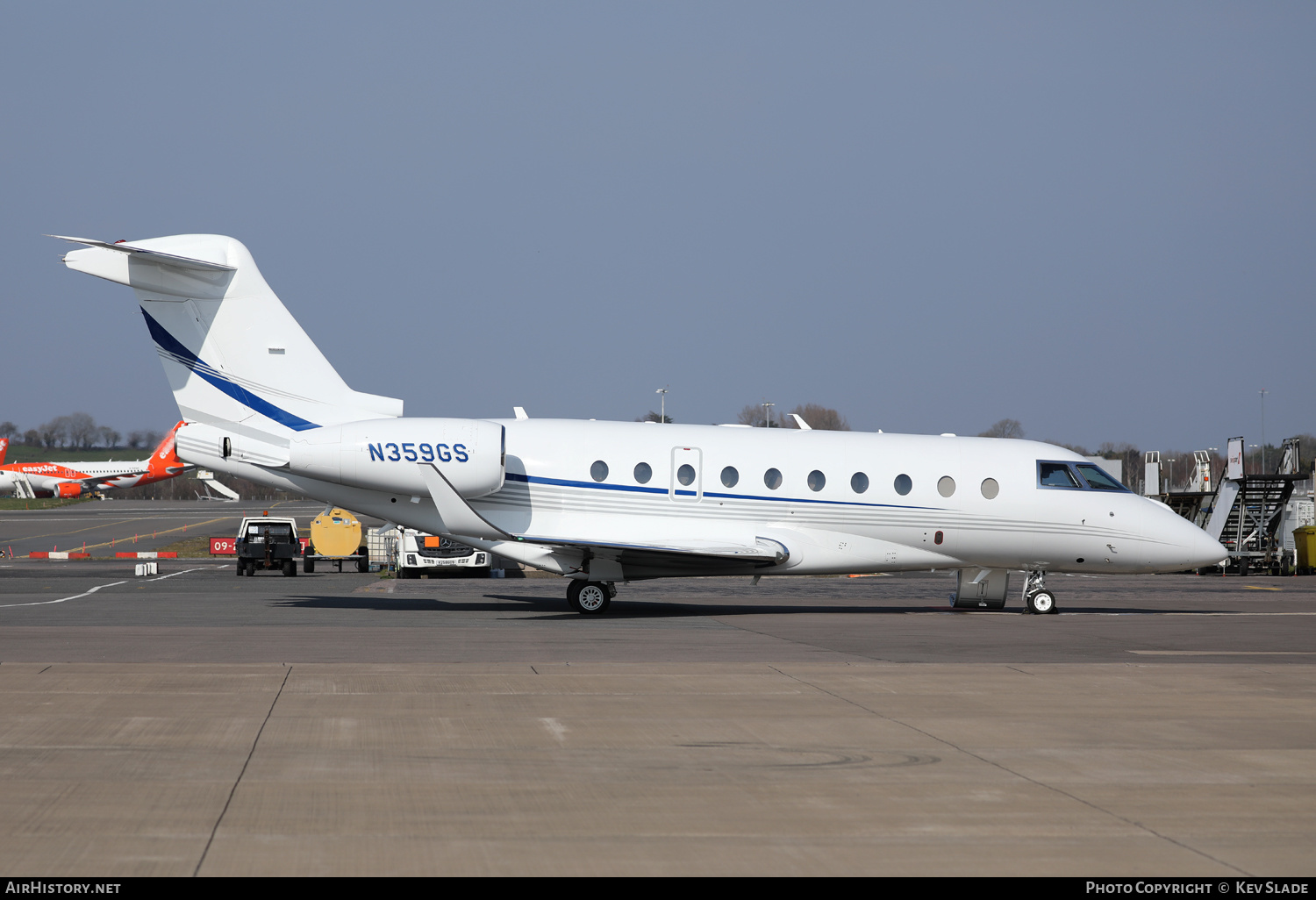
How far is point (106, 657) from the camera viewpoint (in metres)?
13.3

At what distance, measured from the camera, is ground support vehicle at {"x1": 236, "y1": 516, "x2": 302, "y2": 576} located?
1245 inches

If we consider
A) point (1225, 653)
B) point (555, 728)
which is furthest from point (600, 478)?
point (555, 728)

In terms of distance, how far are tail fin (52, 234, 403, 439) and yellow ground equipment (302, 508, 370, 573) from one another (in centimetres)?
1489

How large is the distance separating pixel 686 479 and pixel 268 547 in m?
16.3

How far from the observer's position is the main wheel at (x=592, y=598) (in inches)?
789

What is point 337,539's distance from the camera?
35.3m

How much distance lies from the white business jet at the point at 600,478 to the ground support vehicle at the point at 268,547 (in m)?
11.9

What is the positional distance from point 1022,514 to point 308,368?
1298 centimetres

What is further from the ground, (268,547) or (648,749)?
(648,749)

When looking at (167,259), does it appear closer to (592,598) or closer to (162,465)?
(592,598)

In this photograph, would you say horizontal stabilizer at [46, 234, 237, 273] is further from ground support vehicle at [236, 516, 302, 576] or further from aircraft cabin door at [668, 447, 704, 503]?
ground support vehicle at [236, 516, 302, 576]
